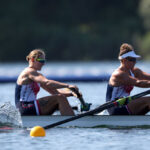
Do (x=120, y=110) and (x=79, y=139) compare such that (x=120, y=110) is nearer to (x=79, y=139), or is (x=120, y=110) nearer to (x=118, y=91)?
(x=118, y=91)

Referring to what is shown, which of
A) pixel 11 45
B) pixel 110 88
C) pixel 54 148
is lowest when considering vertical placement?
pixel 54 148

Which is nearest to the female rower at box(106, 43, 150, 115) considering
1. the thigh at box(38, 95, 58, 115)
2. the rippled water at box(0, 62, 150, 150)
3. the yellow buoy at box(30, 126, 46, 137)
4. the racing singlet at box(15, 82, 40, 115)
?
the rippled water at box(0, 62, 150, 150)

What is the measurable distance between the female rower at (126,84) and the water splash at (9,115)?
156 centimetres

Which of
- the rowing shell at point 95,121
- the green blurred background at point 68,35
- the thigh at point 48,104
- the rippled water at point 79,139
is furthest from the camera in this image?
the green blurred background at point 68,35

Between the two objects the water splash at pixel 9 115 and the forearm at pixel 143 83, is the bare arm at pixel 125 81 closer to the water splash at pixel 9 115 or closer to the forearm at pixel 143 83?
the forearm at pixel 143 83

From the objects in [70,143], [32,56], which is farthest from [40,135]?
[32,56]

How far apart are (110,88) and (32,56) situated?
1408mm

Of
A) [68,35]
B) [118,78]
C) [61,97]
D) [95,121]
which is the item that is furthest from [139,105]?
[68,35]

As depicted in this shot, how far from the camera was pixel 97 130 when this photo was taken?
9.36 m

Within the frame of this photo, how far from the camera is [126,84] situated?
9.56m

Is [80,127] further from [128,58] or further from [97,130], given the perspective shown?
[128,58]

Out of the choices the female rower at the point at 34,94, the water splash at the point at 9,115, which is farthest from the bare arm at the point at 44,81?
the water splash at the point at 9,115

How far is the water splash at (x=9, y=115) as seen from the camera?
950cm

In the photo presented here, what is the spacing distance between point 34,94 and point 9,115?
55 cm
